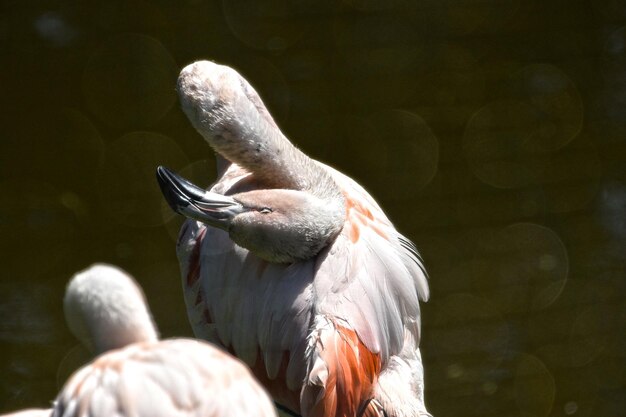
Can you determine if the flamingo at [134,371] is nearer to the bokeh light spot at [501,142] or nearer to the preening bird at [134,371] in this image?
the preening bird at [134,371]

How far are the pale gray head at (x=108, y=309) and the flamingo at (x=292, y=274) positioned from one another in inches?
18.9

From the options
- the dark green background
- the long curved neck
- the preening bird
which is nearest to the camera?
the preening bird

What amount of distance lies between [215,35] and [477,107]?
2.75ft

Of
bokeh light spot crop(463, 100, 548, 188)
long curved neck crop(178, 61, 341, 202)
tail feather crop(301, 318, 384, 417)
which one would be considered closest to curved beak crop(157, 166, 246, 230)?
long curved neck crop(178, 61, 341, 202)

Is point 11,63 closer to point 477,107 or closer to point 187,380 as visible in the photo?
point 477,107

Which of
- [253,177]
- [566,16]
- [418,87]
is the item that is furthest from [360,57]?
[253,177]

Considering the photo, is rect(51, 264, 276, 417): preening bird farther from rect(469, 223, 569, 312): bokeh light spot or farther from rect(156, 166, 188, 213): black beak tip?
rect(469, 223, 569, 312): bokeh light spot

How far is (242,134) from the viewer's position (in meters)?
1.86

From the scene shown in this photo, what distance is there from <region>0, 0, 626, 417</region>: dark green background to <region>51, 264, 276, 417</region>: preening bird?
1.76 meters

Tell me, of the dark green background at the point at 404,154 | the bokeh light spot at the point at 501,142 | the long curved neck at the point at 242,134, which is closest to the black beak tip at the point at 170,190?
the long curved neck at the point at 242,134

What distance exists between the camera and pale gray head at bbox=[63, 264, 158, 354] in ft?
4.10

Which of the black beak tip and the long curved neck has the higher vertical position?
the long curved neck

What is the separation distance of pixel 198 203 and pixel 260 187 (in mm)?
198

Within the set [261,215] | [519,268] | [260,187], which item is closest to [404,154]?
[519,268]
